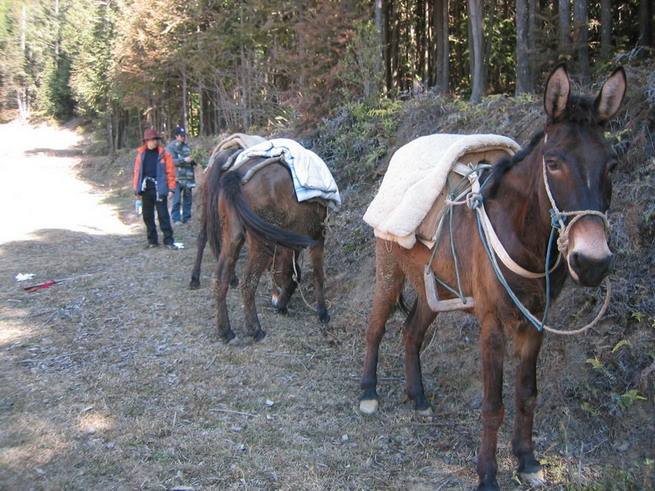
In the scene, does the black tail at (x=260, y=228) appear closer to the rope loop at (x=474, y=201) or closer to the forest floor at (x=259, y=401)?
the forest floor at (x=259, y=401)

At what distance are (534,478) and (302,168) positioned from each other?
3.81m

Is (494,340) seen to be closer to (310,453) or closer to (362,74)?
(310,453)

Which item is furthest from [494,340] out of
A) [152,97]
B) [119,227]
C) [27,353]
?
[152,97]

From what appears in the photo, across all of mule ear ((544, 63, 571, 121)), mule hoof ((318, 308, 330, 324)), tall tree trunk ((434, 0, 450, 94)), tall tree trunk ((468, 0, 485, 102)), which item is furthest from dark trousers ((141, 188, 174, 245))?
mule ear ((544, 63, 571, 121))

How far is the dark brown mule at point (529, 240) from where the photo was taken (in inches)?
95.8

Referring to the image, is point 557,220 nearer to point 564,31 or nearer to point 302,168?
point 302,168

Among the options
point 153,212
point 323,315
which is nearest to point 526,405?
point 323,315

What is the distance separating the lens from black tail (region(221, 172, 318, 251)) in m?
5.38

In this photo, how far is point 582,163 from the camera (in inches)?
96.7

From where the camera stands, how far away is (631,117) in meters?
4.70

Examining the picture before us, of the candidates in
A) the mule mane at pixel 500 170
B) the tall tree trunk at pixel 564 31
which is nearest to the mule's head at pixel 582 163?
the mule mane at pixel 500 170

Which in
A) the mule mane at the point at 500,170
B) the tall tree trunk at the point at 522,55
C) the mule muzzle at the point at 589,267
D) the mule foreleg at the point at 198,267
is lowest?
the mule foreleg at the point at 198,267

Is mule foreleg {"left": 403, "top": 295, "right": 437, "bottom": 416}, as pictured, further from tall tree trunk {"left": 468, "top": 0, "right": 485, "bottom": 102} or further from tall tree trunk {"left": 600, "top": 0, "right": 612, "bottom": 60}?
tall tree trunk {"left": 600, "top": 0, "right": 612, "bottom": 60}

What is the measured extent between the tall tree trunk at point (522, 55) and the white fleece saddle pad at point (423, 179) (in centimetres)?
514
